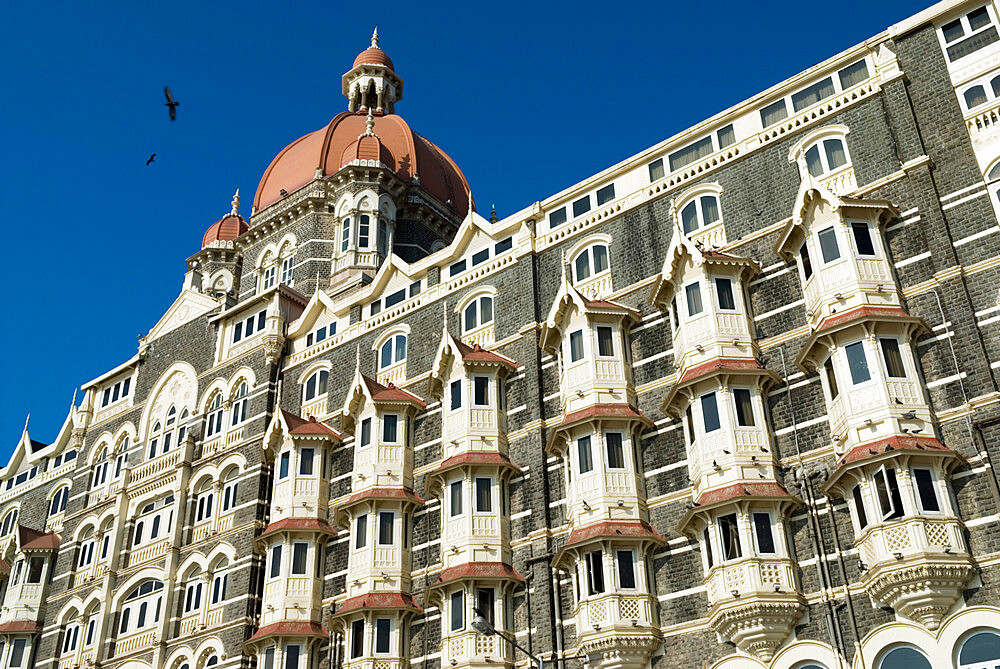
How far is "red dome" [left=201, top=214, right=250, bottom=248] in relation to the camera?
5916 centimetres

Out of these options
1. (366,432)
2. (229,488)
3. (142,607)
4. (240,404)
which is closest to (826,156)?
(366,432)

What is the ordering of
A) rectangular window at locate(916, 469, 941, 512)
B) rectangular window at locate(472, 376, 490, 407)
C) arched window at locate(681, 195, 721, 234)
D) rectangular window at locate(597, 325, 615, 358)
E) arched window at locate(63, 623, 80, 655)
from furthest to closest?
1. arched window at locate(63, 623, 80, 655)
2. rectangular window at locate(472, 376, 490, 407)
3. arched window at locate(681, 195, 721, 234)
4. rectangular window at locate(597, 325, 615, 358)
5. rectangular window at locate(916, 469, 941, 512)

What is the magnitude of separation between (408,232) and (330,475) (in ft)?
58.6

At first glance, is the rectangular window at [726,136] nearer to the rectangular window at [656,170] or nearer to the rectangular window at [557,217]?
the rectangular window at [656,170]

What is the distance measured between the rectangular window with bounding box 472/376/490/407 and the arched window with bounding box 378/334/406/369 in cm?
495

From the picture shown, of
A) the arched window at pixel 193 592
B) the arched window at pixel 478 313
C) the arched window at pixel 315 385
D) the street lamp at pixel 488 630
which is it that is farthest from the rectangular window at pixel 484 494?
the arched window at pixel 193 592

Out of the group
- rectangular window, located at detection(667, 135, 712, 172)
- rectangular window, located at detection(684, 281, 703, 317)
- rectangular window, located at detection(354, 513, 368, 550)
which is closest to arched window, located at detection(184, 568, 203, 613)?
rectangular window, located at detection(354, 513, 368, 550)

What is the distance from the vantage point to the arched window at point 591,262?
3472cm

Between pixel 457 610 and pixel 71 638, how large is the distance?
67.5 feet

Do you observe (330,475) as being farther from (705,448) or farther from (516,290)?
(705,448)

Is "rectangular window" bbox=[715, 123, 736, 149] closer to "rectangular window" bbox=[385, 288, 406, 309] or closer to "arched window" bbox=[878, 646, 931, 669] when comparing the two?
"rectangular window" bbox=[385, 288, 406, 309]

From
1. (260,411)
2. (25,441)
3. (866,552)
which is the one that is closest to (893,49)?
(866,552)

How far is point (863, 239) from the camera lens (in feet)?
91.8

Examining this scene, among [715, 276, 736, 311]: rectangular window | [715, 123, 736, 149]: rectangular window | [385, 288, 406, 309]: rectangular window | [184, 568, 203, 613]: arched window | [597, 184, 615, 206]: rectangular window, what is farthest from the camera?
[385, 288, 406, 309]: rectangular window
